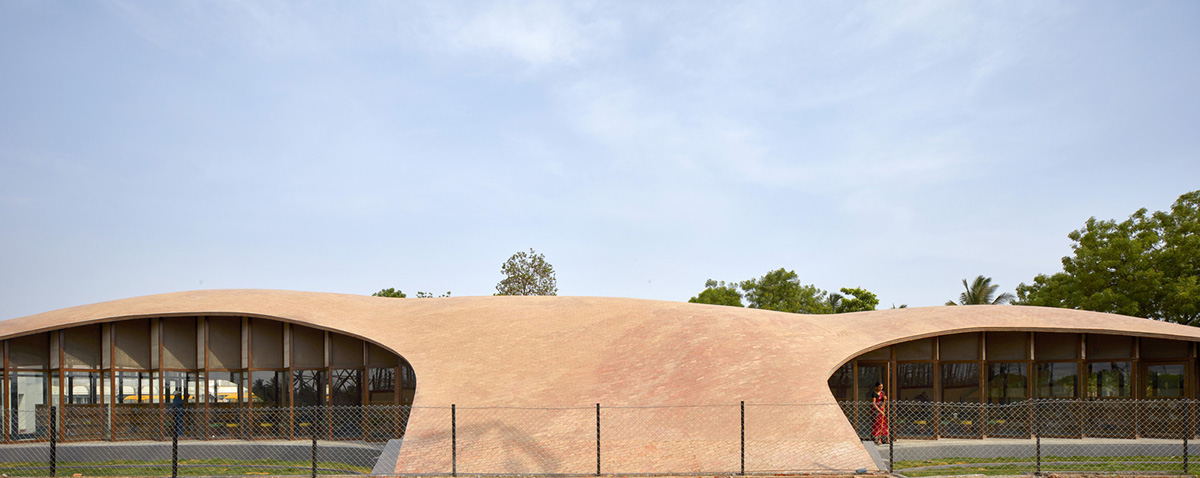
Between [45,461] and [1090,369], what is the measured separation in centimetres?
2614

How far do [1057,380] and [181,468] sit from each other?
69.4 ft

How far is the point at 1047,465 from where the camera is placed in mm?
16922

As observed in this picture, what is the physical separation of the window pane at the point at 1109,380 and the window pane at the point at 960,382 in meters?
2.99

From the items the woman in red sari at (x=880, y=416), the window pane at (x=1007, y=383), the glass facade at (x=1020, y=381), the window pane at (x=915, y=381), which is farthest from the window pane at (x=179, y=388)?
the window pane at (x=1007, y=383)

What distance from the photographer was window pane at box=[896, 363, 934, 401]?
22141 mm

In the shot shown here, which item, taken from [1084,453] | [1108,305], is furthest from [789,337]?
[1108,305]

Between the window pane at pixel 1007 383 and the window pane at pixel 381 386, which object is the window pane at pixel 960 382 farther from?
the window pane at pixel 381 386

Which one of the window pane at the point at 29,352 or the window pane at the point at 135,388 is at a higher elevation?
the window pane at the point at 29,352

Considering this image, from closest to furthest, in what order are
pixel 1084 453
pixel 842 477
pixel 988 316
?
1. pixel 842 477
2. pixel 1084 453
3. pixel 988 316

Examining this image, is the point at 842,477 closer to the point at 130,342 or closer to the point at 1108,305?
the point at 130,342

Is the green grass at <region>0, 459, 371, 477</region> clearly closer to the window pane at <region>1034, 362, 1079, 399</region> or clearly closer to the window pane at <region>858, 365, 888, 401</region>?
the window pane at <region>858, 365, 888, 401</region>

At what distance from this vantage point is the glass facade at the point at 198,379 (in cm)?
2248

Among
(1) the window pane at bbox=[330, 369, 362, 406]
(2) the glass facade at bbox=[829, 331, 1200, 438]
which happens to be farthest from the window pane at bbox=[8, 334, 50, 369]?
(2) the glass facade at bbox=[829, 331, 1200, 438]

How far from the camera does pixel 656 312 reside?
74.5 ft
